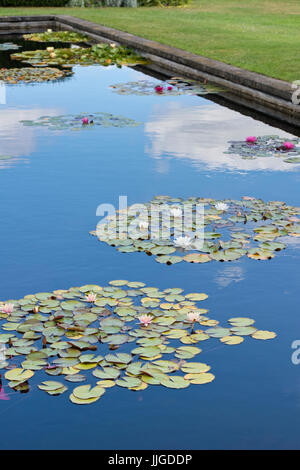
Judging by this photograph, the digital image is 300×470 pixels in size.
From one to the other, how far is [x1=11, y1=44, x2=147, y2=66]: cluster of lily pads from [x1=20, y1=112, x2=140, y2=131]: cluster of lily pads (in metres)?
6.37

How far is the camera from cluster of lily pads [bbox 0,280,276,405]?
432 centimetres

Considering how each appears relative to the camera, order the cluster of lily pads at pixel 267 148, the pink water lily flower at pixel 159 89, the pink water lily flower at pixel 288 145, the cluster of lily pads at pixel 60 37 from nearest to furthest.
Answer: the cluster of lily pads at pixel 267 148 < the pink water lily flower at pixel 288 145 < the pink water lily flower at pixel 159 89 < the cluster of lily pads at pixel 60 37

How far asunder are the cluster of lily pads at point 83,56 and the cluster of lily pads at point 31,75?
46.6 inches

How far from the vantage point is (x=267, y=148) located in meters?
9.48

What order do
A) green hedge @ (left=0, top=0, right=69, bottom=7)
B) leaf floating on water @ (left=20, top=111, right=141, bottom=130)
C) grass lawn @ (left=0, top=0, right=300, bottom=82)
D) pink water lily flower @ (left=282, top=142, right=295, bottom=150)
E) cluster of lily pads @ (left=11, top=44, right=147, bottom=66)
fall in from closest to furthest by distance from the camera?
pink water lily flower @ (left=282, top=142, right=295, bottom=150)
leaf floating on water @ (left=20, top=111, right=141, bottom=130)
grass lawn @ (left=0, top=0, right=300, bottom=82)
cluster of lily pads @ (left=11, top=44, right=147, bottom=66)
green hedge @ (left=0, top=0, right=69, bottom=7)

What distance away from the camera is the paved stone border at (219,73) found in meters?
11.8

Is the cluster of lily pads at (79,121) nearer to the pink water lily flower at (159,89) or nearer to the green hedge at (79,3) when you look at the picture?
the pink water lily flower at (159,89)

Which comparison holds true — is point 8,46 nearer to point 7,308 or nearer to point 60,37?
point 60,37

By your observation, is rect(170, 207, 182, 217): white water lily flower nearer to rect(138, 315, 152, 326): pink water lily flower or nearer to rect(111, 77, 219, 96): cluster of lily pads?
rect(138, 315, 152, 326): pink water lily flower

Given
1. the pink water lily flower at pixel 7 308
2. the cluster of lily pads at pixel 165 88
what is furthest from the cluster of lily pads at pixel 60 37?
the pink water lily flower at pixel 7 308

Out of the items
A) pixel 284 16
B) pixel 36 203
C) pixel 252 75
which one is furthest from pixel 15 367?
pixel 284 16

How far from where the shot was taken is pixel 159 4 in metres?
33.3

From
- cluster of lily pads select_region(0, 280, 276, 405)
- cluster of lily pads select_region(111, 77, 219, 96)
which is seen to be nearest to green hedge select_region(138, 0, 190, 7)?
cluster of lily pads select_region(111, 77, 219, 96)

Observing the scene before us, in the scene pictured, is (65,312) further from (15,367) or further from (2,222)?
(2,222)
